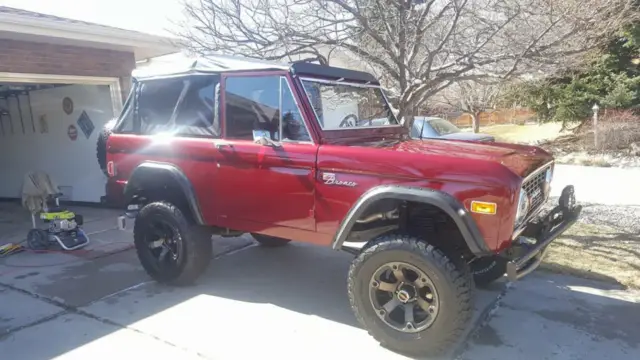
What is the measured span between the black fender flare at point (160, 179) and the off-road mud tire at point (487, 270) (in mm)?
2481

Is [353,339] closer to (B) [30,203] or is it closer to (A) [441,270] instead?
(A) [441,270]

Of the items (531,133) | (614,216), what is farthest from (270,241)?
(531,133)

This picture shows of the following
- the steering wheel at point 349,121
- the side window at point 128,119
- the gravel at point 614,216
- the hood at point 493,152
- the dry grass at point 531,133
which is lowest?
the gravel at point 614,216

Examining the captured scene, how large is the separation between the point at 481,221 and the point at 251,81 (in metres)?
2.20

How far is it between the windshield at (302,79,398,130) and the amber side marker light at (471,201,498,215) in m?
1.34

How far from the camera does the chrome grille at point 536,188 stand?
3240 mm

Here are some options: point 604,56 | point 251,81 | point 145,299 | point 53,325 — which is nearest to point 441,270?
point 251,81

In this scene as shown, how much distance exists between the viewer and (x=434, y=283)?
3057mm

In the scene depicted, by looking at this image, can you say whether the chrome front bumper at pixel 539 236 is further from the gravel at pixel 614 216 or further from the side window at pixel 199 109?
the gravel at pixel 614 216

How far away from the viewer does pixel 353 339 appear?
350 cm

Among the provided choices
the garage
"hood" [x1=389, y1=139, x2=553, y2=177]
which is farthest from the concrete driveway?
the garage

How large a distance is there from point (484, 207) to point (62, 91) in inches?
364

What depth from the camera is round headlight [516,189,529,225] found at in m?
3.00

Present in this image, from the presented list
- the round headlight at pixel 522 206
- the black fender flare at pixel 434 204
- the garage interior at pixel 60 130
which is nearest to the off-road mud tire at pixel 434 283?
the black fender flare at pixel 434 204
